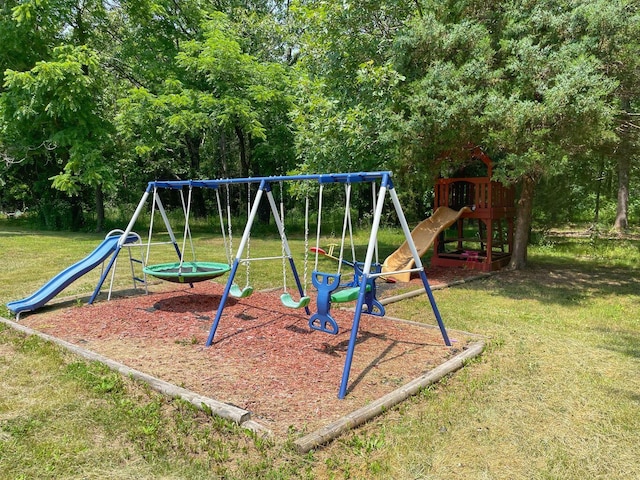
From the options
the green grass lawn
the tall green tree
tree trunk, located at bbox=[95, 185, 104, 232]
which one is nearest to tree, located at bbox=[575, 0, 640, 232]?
the green grass lawn

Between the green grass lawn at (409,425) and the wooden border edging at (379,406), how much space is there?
61mm

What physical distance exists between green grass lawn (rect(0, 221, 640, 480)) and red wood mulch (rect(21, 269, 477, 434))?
33 centimetres

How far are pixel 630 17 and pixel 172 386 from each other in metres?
8.47

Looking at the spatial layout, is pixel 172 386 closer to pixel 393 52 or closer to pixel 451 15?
pixel 393 52

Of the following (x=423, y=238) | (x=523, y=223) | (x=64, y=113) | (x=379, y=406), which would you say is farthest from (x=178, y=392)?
(x=64, y=113)

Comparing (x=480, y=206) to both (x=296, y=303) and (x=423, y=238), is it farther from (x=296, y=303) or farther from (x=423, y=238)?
(x=296, y=303)

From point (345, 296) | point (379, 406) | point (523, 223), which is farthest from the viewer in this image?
point (523, 223)

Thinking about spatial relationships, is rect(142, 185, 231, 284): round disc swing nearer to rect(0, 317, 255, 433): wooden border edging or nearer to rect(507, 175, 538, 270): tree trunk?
rect(0, 317, 255, 433): wooden border edging

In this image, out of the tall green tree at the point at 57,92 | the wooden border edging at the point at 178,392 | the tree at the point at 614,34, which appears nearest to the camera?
the wooden border edging at the point at 178,392

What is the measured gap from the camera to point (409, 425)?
11.6ft

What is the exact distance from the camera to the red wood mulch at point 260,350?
3893 mm

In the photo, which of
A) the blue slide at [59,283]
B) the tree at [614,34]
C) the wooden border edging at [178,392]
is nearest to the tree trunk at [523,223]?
the tree at [614,34]

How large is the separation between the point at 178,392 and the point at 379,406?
1.60 metres

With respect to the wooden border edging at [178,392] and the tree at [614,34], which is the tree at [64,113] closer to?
the wooden border edging at [178,392]
